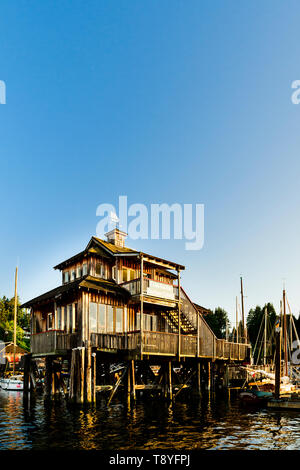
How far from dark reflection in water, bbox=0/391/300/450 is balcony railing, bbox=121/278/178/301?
321 inches

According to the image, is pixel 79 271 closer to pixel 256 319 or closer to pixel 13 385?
pixel 13 385

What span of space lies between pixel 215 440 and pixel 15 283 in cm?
6036

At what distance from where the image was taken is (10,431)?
2170 centimetres

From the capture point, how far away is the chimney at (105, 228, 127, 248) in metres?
41.7

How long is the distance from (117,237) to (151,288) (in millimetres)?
9977

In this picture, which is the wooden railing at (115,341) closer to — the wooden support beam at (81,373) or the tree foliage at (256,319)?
the wooden support beam at (81,373)

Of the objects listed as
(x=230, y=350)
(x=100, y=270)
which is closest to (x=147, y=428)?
(x=100, y=270)

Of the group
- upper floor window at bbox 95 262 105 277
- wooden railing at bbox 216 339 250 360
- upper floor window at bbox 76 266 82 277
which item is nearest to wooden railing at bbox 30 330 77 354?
upper floor window at bbox 95 262 105 277

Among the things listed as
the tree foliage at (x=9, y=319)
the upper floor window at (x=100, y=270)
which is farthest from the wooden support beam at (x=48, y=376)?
the tree foliage at (x=9, y=319)

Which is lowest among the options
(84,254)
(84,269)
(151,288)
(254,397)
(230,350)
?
(254,397)

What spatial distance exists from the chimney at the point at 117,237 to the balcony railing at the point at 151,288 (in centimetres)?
759

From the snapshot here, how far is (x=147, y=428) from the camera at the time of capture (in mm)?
22000

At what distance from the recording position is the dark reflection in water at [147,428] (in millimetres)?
18484
